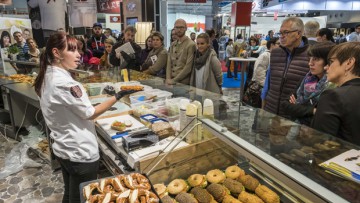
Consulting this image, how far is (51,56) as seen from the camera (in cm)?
179

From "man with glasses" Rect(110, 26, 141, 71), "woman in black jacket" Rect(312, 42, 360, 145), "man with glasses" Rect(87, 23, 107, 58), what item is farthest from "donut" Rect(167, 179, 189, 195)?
"man with glasses" Rect(87, 23, 107, 58)

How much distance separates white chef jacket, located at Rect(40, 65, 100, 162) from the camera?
5.60ft

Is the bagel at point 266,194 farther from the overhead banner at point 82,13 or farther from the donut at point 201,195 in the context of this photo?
the overhead banner at point 82,13

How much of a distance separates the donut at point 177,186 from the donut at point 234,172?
0.30 meters

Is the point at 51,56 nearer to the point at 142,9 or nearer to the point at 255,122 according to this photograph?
the point at 255,122

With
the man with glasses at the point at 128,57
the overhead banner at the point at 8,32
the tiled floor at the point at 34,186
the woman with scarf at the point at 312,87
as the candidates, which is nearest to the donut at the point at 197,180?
the woman with scarf at the point at 312,87

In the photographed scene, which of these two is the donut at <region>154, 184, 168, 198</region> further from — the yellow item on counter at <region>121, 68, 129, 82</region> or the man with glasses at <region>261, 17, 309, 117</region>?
the yellow item on counter at <region>121, 68, 129, 82</region>

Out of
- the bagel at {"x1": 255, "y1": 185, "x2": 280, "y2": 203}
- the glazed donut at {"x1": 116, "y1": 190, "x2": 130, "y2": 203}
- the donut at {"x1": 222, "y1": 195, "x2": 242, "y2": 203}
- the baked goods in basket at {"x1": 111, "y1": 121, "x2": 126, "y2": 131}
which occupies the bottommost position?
the donut at {"x1": 222, "y1": 195, "x2": 242, "y2": 203}

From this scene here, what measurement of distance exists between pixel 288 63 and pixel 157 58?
2320mm

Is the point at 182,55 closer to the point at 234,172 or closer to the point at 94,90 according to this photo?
A: the point at 94,90

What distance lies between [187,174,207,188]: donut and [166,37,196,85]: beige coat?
2416mm

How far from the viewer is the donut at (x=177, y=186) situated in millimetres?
1602

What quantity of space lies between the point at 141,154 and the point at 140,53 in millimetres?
3400

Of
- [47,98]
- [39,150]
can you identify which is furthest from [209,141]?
[39,150]
